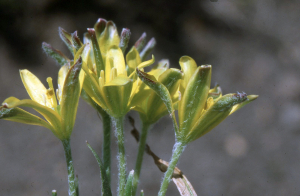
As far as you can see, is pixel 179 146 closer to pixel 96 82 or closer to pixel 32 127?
pixel 96 82

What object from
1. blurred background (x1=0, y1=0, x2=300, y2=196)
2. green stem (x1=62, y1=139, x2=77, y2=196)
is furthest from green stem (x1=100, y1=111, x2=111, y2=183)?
blurred background (x1=0, y1=0, x2=300, y2=196)

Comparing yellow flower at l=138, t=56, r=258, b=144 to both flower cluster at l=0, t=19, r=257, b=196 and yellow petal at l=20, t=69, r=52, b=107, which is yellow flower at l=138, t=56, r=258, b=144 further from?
yellow petal at l=20, t=69, r=52, b=107

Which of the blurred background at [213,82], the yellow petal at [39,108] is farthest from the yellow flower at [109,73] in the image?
the blurred background at [213,82]

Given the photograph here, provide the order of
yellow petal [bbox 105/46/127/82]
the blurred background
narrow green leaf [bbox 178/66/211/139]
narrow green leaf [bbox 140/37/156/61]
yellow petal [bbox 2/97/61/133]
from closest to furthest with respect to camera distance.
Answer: yellow petal [bbox 2/97/61/133]
narrow green leaf [bbox 178/66/211/139]
yellow petal [bbox 105/46/127/82]
narrow green leaf [bbox 140/37/156/61]
the blurred background

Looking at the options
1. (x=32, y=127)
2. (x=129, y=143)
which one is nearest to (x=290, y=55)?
(x=129, y=143)

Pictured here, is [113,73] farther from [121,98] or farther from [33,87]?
[33,87]

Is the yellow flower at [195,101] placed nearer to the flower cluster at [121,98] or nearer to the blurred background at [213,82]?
the flower cluster at [121,98]
